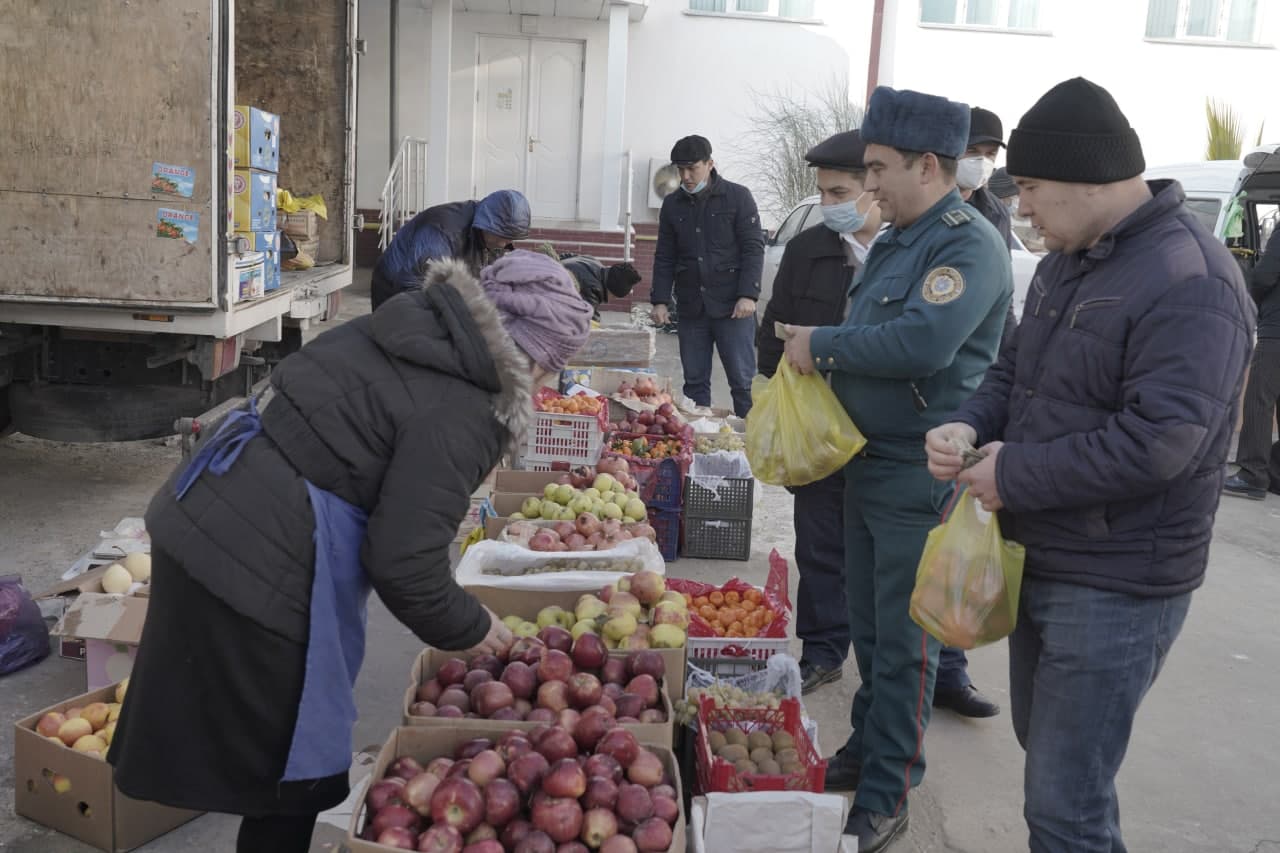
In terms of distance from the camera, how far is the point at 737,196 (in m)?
7.80

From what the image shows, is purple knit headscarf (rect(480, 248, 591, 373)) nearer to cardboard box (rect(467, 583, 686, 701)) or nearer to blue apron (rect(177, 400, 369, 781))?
blue apron (rect(177, 400, 369, 781))

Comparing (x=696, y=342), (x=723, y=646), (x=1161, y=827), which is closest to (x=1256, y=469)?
(x=696, y=342)

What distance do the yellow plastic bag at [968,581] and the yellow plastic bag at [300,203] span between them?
6.48 metres

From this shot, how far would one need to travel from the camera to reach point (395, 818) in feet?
7.55

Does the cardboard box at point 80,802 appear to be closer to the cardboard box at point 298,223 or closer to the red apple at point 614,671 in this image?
the red apple at point 614,671

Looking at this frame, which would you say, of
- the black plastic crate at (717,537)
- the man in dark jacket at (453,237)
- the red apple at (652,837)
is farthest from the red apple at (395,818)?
the black plastic crate at (717,537)

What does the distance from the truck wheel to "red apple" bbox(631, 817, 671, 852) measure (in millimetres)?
4778

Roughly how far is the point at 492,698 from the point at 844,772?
144cm

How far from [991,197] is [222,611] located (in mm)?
3700

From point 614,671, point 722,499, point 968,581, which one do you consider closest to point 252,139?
point 722,499

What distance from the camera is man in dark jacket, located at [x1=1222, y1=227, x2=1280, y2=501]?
26.3 feet

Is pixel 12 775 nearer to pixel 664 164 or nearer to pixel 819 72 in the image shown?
pixel 664 164

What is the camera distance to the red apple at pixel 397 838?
2.24 m

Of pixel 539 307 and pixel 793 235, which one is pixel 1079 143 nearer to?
pixel 539 307
